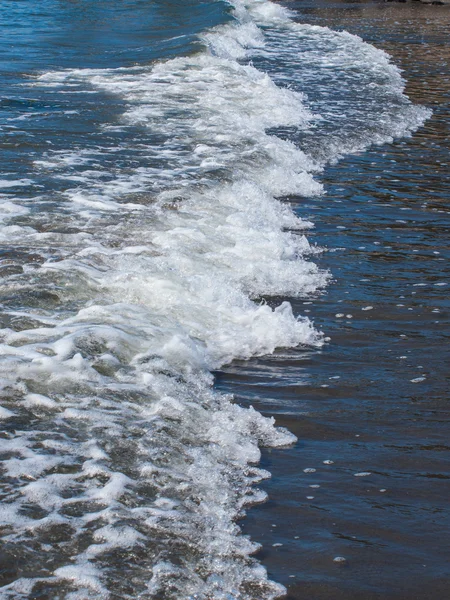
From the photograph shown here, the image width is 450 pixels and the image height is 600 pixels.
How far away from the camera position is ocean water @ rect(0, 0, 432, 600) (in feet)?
11.8

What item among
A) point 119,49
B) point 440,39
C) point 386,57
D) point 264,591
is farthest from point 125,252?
point 440,39

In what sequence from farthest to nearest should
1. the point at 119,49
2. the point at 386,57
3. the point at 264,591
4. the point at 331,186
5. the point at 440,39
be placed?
the point at 440,39
the point at 386,57
the point at 119,49
the point at 331,186
the point at 264,591

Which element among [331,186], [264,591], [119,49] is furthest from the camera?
[119,49]

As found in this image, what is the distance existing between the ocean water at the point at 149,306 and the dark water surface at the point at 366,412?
160mm

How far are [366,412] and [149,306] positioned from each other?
6.65ft

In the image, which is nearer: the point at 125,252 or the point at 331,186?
the point at 125,252

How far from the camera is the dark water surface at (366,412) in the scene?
3588mm

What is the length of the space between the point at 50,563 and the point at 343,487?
1.52m

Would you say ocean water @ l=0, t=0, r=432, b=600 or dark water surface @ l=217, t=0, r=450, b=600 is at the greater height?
ocean water @ l=0, t=0, r=432, b=600

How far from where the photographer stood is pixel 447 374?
5395mm

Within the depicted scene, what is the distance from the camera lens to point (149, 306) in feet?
20.3

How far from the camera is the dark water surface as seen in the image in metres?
3.59

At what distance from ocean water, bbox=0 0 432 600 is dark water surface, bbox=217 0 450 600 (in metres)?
0.16

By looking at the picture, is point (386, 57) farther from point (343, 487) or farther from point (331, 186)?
point (343, 487)
